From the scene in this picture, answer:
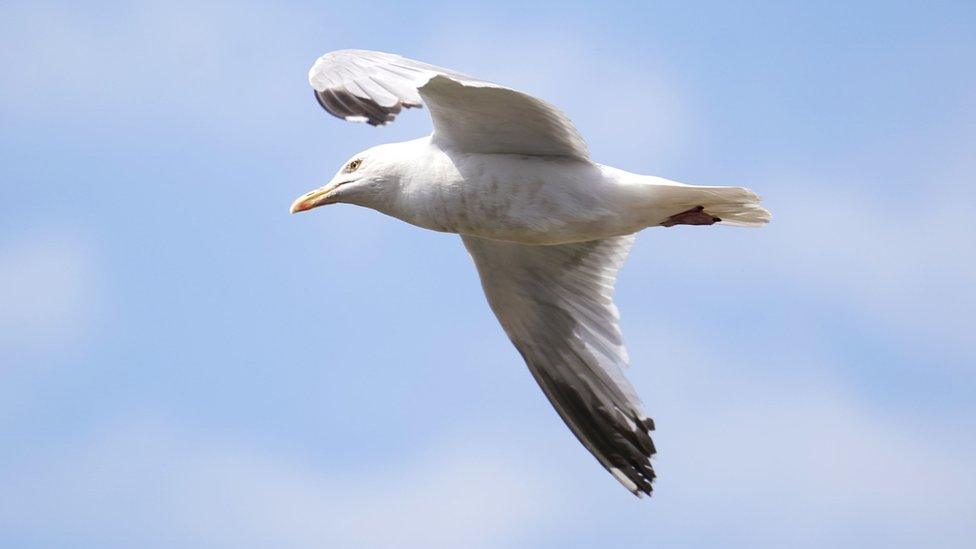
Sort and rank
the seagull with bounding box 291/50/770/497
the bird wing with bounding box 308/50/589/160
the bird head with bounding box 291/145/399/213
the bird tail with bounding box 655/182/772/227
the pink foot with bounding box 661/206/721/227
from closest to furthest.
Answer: the bird wing with bounding box 308/50/589/160 → the seagull with bounding box 291/50/770/497 → the bird tail with bounding box 655/182/772/227 → the pink foot with bounding box 661/206/721/227 → the bird head with bounding box 291/145/399/213

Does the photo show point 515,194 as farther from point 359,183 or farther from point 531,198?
point 359,183

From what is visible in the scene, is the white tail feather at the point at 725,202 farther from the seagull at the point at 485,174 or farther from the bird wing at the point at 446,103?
the bird wing at the point at 446,103

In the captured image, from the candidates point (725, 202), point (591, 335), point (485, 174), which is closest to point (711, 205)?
point (725, 202)

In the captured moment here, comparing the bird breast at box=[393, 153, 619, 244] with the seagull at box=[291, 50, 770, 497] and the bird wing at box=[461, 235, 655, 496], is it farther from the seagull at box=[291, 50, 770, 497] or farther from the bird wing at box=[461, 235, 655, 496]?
the bird wing at box=[461, 235, 655, 496]

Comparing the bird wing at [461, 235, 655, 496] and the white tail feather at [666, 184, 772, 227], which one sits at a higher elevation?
the white tail feather at [666, 184, 772, 227]

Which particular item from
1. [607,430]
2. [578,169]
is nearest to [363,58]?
A: [578,169]

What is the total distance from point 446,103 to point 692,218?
1.63 meters

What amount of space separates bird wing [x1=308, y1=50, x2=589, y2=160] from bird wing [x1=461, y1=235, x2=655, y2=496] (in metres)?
1.55

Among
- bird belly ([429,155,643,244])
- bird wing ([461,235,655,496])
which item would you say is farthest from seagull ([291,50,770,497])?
bird wing ([461,235,655,496])

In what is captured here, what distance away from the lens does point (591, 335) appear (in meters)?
11.2

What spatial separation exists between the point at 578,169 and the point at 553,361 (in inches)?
79.2

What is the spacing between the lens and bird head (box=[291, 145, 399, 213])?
9984 millimetres

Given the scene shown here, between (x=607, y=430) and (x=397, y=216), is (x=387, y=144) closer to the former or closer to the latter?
(x=397, y=216)

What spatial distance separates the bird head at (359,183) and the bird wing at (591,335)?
4.24 feet
